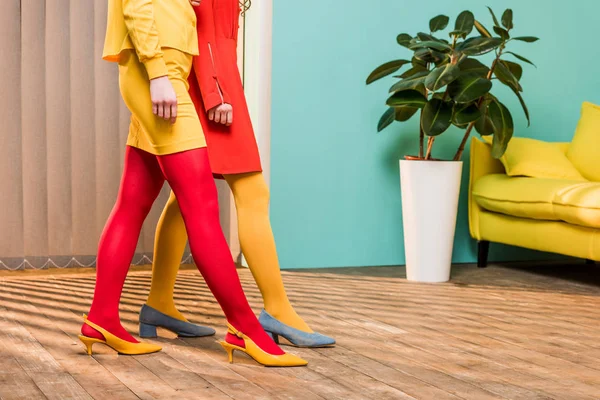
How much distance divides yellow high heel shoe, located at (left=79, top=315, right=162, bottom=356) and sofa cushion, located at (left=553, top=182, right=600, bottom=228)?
1.91m

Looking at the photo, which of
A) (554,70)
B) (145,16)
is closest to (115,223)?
(145,16)

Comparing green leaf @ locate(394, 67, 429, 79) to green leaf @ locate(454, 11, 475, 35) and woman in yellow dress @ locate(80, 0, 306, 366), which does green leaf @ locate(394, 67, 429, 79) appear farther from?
woman in yellow dress @ locate(80, 0, 306, 366)

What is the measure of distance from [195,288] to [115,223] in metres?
1.16

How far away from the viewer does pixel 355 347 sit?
84.4 inches

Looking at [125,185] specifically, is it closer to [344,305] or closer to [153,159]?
[153,159]

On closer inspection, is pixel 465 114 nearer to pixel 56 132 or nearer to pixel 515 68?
pixel 515 68

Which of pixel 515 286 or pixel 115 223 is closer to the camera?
pixel 115 223

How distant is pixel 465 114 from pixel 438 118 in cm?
12

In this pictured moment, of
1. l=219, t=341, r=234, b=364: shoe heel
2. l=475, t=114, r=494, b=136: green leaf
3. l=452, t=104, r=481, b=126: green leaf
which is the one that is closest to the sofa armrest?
l=475, t=114, r=494, b=136: green leaf

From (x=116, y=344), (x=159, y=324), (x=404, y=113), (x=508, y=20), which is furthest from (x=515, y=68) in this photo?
(x=116, y=344)

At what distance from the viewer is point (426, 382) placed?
1.80m

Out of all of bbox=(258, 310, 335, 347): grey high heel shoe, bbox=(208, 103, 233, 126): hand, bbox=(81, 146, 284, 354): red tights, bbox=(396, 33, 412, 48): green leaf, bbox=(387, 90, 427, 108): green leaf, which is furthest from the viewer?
bbox=(396, 33, 412, 48): green leaf

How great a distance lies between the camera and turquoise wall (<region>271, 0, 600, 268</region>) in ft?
12.0

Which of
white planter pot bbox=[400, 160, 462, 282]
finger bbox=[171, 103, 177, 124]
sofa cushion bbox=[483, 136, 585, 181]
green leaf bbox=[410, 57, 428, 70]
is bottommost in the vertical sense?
white planter pot bbox=[400, 160, 462, 282]
